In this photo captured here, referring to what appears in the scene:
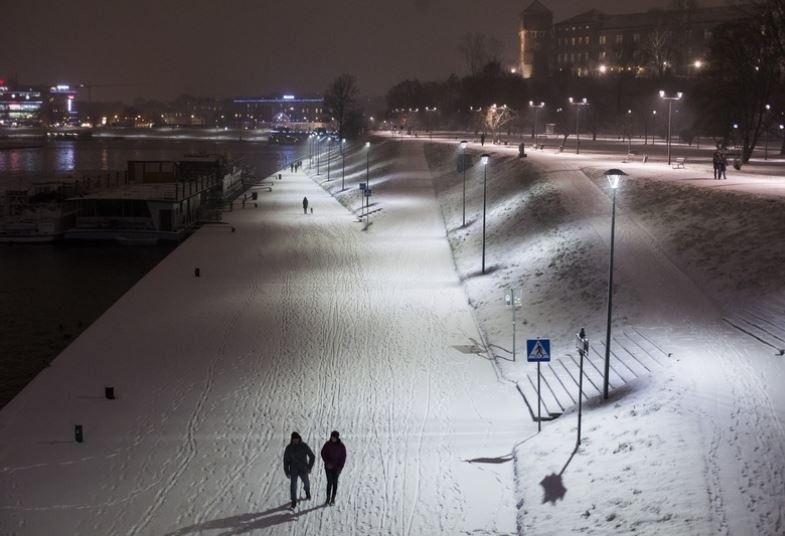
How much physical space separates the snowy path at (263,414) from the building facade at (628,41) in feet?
276

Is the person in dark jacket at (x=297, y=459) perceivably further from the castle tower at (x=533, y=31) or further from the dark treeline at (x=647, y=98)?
the castle tower at (x=533, y=31)

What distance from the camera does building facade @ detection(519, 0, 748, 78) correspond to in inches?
4365

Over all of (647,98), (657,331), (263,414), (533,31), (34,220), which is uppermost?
(533,31)

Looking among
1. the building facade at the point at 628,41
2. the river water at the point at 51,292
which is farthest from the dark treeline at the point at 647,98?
the river water at the point at 51,292

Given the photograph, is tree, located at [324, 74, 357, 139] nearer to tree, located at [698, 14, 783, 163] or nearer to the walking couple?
tree, located at [698, 14, 783, 163]

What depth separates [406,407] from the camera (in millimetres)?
Answer: 18234

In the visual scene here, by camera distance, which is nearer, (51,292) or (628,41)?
(51,292)

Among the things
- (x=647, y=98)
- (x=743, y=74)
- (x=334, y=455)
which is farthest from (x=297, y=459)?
(x=647, y=98)

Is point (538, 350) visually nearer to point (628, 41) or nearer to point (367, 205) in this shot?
point (367, 205)

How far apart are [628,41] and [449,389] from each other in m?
116

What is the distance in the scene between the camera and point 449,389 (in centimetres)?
1941

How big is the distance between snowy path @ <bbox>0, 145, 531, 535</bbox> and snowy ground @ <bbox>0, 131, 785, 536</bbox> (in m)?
0.07

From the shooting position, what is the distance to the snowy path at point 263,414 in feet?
44.6

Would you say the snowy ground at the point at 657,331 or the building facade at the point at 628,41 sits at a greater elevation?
the building facade at the point at 628,41
